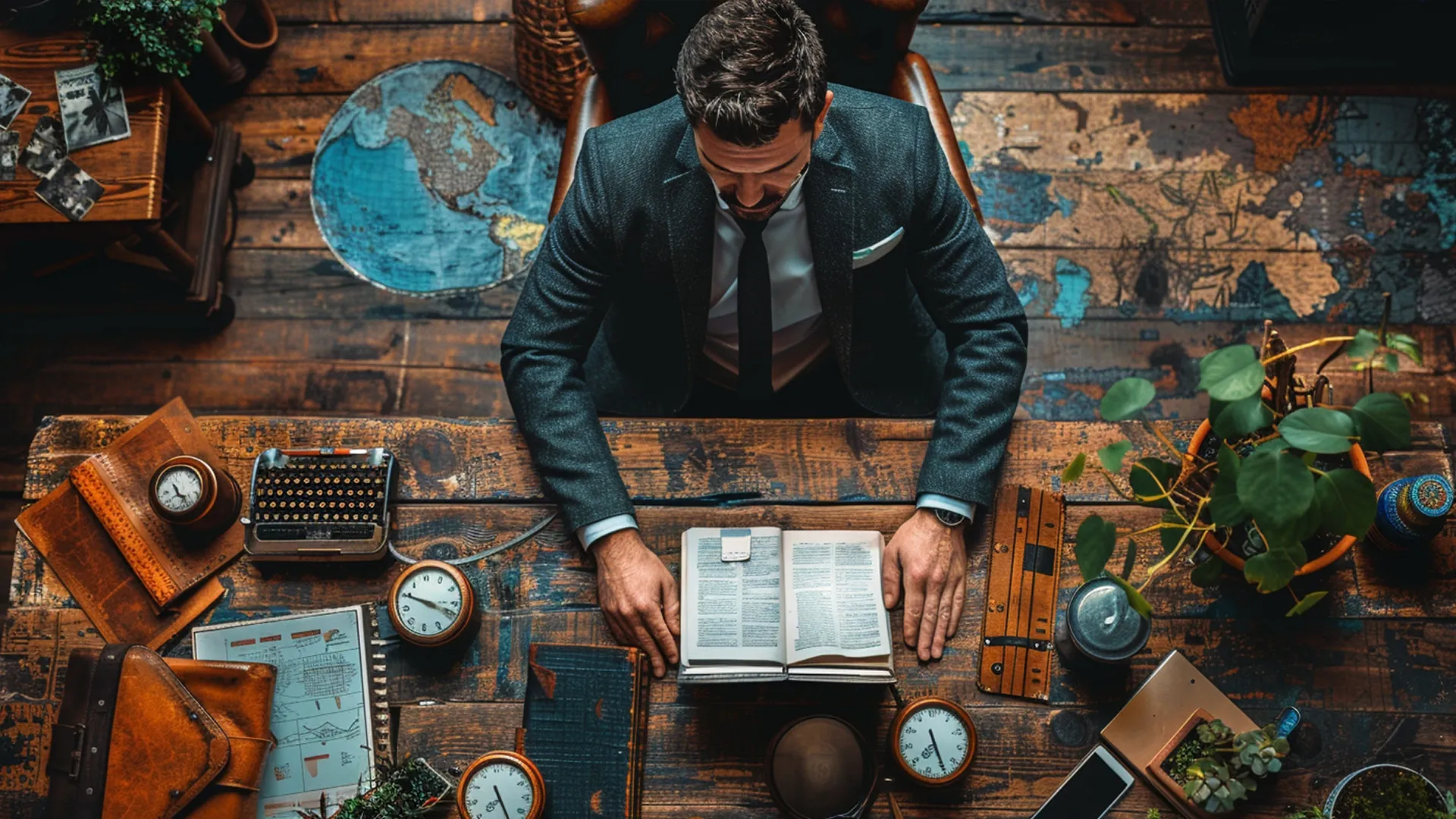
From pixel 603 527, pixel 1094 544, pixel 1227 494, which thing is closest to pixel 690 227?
pixel 603 527

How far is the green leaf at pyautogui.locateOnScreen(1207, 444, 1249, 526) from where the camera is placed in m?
1.54

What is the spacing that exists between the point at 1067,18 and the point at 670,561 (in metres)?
2.38

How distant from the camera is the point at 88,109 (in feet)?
8.72

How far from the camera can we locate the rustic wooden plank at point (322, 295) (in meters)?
3.14

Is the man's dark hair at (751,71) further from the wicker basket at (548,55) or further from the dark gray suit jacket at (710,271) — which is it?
the wicker basket at (548,55)

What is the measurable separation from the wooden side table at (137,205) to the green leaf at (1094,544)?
2417 mm

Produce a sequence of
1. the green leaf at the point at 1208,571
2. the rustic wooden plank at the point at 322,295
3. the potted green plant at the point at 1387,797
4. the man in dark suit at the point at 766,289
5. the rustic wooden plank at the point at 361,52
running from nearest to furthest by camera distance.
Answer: the green leaf at the point at 1208,571, the potted green plant at the point at 1387,797, the man in dark suit at the point at 766,289, the rustic wooden plank at the point at 322,295, the rustic wooden plank at the point at 361,52

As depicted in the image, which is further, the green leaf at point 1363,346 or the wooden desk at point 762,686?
the wooden desk at point 762,686

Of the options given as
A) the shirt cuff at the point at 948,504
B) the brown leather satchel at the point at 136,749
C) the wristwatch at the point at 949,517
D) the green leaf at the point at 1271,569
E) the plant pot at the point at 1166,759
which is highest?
Result: the green leaf at the point at 1271,569

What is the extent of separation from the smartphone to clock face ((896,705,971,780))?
0.19 metres

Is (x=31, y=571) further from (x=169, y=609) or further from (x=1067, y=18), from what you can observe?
(x=1067, y=18)

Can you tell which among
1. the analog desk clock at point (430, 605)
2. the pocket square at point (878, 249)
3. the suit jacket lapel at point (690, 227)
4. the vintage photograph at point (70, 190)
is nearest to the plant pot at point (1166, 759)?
the pocket square at point (878, 249)

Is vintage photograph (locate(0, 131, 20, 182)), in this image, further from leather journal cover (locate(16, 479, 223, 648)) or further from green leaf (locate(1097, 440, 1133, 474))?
green leaf (locate(1097, 440, 1133, 474))

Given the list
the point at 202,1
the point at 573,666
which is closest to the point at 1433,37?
the point at 573,666
